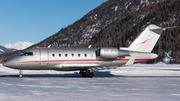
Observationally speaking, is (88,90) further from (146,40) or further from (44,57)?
(146,40)

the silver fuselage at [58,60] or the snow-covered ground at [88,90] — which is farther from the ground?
the silver fuselage at [58,60]

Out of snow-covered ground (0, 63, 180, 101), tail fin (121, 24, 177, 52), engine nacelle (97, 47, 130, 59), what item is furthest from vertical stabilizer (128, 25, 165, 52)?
snow-covered ground (0, 63, 180, 101)

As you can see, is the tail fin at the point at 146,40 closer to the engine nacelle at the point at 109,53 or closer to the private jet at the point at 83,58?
the private jet at the point at 83,58

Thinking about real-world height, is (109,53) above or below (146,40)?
below

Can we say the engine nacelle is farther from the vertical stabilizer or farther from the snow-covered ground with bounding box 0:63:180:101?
the snow-covered ground with bounding box 0:63:180:101

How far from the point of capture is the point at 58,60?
1032 inches

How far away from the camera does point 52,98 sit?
510 inches

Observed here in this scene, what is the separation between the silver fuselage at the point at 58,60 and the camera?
25.8 metres

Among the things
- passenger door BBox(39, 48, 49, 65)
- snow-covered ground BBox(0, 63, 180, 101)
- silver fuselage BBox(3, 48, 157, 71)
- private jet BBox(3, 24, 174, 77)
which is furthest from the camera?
passenger door BBox(39, 48, 49, 65)


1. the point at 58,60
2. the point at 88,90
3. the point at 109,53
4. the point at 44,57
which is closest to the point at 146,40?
the point at 109,53

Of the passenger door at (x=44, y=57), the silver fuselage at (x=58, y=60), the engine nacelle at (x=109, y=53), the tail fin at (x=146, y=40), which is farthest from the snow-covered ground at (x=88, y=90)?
the tail fin at (x=146, y=40)

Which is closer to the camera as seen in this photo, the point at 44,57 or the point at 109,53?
the point at 44,57

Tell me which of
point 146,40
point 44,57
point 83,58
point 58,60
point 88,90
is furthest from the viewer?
point 146,40

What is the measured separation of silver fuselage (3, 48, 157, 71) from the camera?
2580cm
